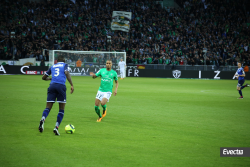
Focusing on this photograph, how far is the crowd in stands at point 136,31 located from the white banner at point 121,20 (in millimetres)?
825

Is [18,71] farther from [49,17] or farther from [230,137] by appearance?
[230,137]

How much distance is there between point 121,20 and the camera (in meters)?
46.2

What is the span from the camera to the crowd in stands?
4047cm

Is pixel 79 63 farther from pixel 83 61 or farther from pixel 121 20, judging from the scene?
pixel 121 20

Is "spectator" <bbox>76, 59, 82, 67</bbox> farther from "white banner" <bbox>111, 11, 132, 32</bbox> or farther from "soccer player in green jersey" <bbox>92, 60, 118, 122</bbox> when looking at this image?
"soccer player in green jersey" <bbox>92, 60, 118, 122</bbox>

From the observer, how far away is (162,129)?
8703mm

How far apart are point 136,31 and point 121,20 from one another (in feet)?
9.51

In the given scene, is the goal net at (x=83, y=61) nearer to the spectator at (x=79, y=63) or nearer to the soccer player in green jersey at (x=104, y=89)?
the spectator at (x=79, y=63)

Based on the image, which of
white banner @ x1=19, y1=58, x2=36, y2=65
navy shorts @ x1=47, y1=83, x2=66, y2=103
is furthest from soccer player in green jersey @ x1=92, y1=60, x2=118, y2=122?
white banner @ x1=19, y1=58, x2=36, y2=65

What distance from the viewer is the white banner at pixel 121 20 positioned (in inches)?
1822

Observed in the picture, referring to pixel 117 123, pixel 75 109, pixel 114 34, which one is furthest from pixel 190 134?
pixel 114 34

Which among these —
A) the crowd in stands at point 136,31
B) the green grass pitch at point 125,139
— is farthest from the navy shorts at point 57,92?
the crowd in stands at point 136,31

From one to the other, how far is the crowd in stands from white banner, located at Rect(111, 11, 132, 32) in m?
0.83

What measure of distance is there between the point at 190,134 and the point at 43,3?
42.9 m
